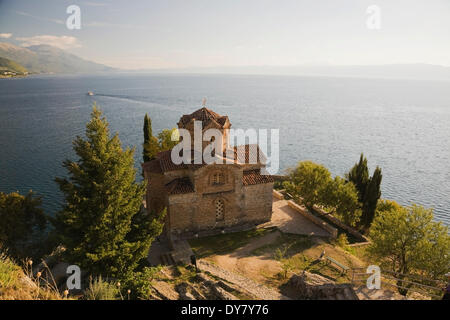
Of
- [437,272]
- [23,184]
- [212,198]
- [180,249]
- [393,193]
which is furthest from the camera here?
[393,193]

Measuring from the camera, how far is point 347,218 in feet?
102

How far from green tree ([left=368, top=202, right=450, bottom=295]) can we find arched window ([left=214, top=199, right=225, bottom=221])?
13482mm

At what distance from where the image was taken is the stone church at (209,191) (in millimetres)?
25438

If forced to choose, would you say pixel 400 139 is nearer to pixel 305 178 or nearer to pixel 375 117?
pixel 375 117

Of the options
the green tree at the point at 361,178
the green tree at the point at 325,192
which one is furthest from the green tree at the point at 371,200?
the green tree at the point at 325,192

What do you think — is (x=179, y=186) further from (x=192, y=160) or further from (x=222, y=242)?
(x=222, y=242)

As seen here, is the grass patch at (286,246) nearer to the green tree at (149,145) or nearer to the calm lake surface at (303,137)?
the green tree at (149,145)

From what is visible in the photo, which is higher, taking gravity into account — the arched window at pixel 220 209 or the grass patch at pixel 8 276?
the grass patch at pixel 8 276

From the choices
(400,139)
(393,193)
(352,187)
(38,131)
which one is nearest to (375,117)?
(400,139)

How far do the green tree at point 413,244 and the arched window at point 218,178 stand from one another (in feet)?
45.9

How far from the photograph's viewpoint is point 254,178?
27953 mm

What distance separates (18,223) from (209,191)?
17638mm

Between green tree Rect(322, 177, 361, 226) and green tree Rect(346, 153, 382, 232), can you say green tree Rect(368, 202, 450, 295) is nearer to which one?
green tree Rect(322, 177, 361, 226)

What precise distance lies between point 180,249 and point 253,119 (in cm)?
8786
